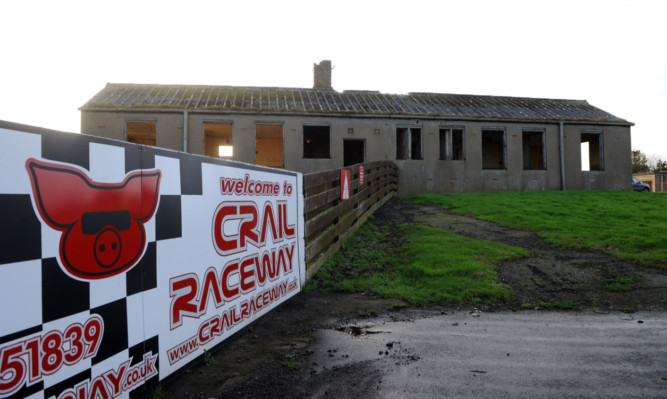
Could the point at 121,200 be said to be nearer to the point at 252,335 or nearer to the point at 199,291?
the point at 199,291

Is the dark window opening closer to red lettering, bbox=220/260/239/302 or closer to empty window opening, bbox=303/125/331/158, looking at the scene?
empty window opening, bbox=303/125/331/158

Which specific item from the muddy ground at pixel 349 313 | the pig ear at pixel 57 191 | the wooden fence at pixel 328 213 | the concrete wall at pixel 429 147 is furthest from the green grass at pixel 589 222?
the pig ear at pixel 57 191

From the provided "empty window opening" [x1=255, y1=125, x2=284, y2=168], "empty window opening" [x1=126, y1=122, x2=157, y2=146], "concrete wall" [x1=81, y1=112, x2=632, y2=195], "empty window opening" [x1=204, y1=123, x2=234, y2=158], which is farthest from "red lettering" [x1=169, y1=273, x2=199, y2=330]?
"empty window opening" [x1=255, y1=125, x2=284, y2=168]

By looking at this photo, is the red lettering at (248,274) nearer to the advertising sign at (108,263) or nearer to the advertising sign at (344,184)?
the advertising sign at (108,263)

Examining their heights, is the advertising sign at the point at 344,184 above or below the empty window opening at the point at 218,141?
below

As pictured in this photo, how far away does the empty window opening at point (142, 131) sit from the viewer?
17.3m

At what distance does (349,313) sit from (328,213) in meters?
2.49

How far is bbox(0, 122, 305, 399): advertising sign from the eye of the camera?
5.43ft

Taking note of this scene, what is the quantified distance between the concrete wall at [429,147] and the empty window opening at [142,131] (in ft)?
4.48

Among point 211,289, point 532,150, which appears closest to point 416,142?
point 532,150

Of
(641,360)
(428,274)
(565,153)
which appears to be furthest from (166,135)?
(565,153)

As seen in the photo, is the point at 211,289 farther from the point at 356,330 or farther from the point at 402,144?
the point at 402,144

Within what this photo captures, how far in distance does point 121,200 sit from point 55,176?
416 mm

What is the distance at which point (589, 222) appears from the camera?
8.57m
